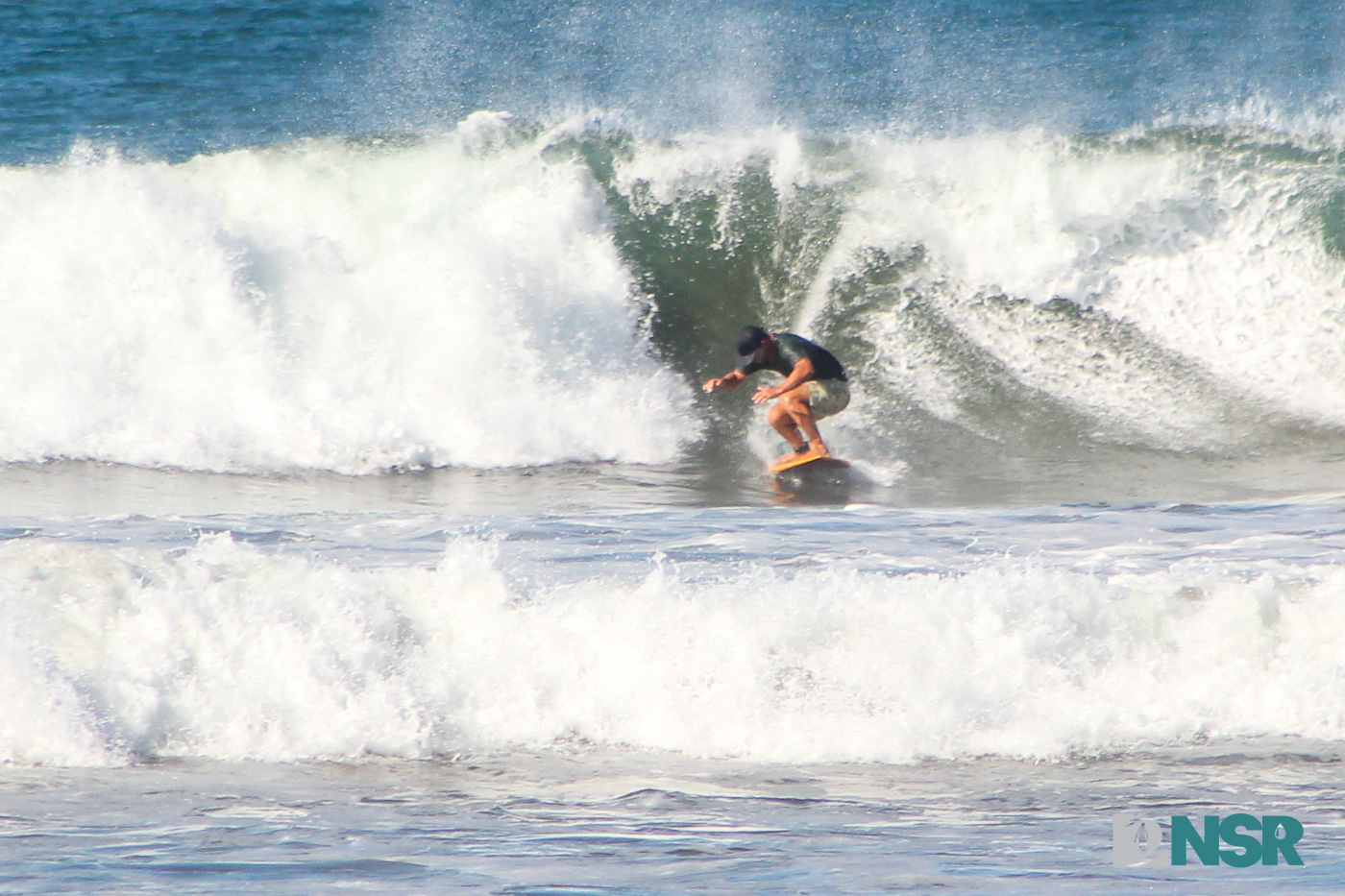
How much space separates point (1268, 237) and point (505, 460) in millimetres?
5683

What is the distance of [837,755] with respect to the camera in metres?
4.47

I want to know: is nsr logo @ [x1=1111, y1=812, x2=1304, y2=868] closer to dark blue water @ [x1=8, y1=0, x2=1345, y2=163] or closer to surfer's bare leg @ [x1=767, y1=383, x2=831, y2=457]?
surfer's bare leg @ [x1=767, y1=383, x2=831, y2=457]

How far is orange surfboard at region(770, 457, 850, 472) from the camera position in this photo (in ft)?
26.6

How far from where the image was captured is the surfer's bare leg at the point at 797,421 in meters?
8.12

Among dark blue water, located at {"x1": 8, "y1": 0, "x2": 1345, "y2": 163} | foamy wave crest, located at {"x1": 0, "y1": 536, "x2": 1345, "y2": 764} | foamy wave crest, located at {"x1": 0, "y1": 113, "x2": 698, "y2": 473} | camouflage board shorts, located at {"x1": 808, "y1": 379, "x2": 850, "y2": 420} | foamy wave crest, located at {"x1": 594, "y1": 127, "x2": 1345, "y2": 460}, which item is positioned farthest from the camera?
dark blue water, located at {"x1": 8, "y1": 0, "x2": 1345, "y2": 163}

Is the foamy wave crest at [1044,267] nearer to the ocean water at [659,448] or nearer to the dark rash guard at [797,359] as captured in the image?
the ocean water at [659,448]

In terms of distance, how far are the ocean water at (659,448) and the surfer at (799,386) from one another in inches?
13.9

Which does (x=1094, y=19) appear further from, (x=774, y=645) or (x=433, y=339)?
(x=774, y=645)

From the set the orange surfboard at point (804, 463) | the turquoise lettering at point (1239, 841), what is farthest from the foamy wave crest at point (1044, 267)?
the turquoise lettering at point (1239, 841)

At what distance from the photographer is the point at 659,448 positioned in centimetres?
880

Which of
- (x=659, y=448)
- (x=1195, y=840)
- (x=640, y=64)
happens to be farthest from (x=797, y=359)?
(x=640, y=64)

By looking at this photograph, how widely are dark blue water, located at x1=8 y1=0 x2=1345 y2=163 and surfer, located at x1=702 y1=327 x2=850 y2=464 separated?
4023 mm

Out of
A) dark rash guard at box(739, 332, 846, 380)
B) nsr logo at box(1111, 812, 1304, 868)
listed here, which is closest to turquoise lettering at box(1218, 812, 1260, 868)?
nsr logo at box(1111, 812, 1304, 868)

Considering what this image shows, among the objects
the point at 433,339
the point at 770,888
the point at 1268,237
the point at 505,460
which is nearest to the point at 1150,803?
the point at 770,888
